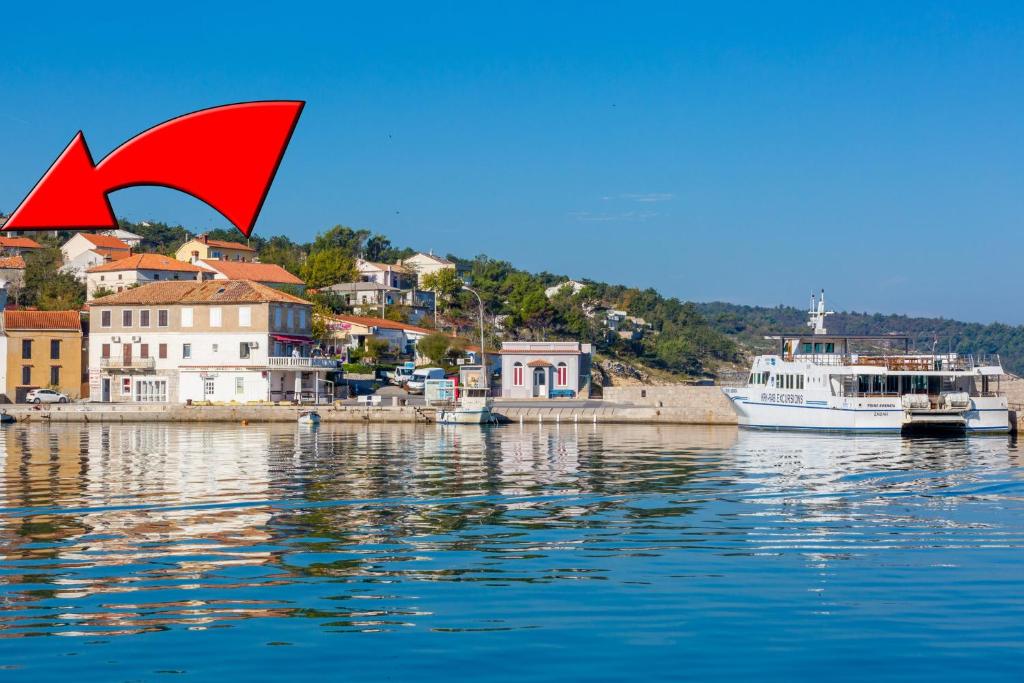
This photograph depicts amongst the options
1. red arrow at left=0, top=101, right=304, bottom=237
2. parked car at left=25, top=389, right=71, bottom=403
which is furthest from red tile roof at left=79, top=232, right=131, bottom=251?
red arrow at left=0, top=101, right=304, bottom=237

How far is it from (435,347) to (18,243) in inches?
1986

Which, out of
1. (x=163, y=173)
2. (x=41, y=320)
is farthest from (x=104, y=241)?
(x=163, y=173)

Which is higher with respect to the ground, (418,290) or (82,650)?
(418,290)

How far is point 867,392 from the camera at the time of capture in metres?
56.1

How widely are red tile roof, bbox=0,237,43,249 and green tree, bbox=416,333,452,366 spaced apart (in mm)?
46514

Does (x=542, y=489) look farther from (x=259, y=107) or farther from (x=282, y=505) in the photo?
(x=259, y=107)

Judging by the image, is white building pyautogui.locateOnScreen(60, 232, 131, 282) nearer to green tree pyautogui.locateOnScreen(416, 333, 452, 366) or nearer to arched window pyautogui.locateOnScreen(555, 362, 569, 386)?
green tree pyautogui.locateOnScreen(416, 333, 452, 366)

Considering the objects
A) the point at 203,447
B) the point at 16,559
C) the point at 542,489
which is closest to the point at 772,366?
the point at 203,447

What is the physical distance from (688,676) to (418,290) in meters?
109

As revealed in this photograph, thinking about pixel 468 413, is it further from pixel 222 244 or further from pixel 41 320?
pixel 222 244

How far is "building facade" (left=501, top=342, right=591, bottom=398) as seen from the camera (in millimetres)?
77688

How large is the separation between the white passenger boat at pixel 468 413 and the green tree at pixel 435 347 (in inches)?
1107

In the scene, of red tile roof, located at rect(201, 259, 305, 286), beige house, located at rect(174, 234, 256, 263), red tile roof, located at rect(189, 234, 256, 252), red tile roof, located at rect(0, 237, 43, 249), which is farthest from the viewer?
red tile roof, located at rect(189, 234, 256, 252)

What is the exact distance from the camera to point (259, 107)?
578 cm
